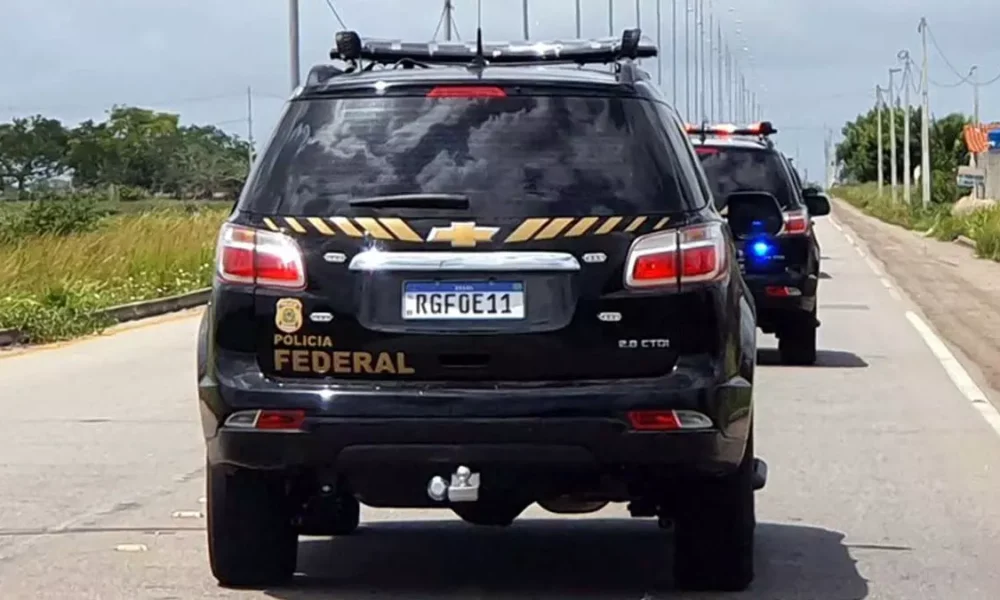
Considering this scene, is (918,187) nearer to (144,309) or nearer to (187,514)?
(144,309)

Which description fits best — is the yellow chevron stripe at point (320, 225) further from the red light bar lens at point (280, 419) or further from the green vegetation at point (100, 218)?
the green vegetation at point (100, 218)

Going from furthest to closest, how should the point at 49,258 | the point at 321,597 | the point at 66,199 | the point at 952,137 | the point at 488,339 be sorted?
1. the point at 952,137
2. the point at 66,199
3. the point at 49,258
4. the point at 321,597
5. the point at 488,339

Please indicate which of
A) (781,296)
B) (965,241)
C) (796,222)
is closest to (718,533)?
(781,296)

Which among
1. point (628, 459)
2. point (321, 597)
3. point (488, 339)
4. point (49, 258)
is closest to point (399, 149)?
point (488, 339)

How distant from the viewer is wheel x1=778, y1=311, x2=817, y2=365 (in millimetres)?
16891

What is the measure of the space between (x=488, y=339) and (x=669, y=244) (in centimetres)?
69

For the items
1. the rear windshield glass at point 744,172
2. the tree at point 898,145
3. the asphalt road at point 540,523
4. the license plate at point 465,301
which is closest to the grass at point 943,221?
the tree at point 898,145

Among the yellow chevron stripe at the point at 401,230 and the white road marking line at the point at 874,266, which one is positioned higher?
the yellow chevron stripe at the point at 401,230

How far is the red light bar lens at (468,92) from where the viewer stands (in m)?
6.76

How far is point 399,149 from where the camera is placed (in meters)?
6.66

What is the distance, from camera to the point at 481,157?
21.8ft

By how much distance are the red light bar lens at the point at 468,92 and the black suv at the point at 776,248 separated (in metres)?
9.77

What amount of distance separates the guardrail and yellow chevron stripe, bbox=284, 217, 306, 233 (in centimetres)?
1469

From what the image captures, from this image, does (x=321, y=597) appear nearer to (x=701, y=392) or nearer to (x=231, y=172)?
(x=701, y=392)
